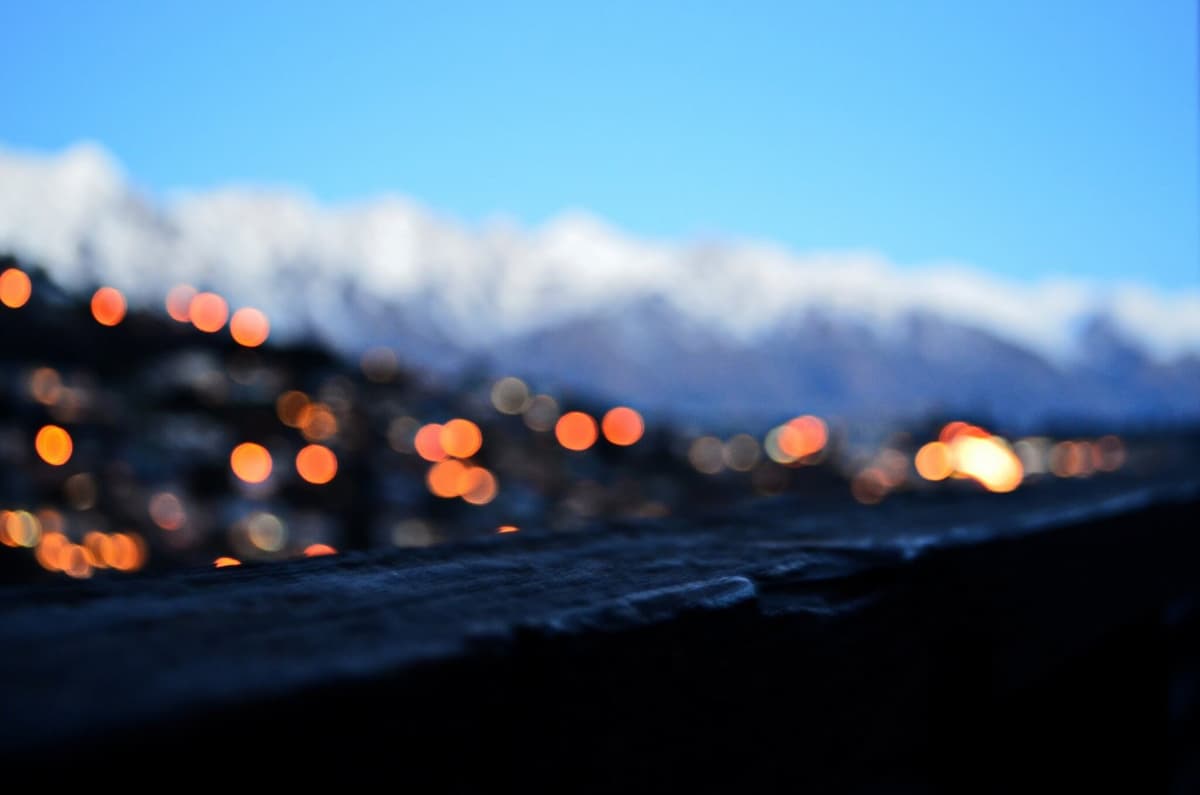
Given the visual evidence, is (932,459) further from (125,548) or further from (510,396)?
(125,548)

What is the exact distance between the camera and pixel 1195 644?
261 cm

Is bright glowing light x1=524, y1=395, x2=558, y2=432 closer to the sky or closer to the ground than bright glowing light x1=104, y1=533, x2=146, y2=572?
closer to the sky

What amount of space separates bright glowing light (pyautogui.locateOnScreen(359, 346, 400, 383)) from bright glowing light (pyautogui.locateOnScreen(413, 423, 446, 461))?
1.94 meters

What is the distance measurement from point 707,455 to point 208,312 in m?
31.2

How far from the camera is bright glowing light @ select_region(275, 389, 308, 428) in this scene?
83.6 ft

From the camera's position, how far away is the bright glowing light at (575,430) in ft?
116

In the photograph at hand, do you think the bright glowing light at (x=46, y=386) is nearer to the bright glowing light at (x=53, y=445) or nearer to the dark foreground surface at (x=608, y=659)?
the bright glowing light at (x=53, y=445)

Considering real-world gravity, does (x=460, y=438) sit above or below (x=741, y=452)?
above

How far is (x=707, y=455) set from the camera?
48781 millimetres

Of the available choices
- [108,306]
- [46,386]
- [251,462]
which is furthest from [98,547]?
[108,306]

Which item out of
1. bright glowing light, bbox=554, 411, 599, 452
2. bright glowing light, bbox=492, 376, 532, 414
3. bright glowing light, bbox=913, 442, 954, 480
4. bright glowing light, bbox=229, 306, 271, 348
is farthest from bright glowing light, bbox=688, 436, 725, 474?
bright glowing light, bbox=229, 306, 271, 348

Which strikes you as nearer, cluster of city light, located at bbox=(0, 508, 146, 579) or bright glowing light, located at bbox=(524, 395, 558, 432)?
cluster of city light, located at bbox=(0, 508, 146, 579)

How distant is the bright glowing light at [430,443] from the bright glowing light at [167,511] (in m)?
7.74

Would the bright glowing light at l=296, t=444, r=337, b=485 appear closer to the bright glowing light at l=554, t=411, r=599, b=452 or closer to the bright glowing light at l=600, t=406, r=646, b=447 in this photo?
the bright glowing light at l=554, t=411, r=599, b=452
